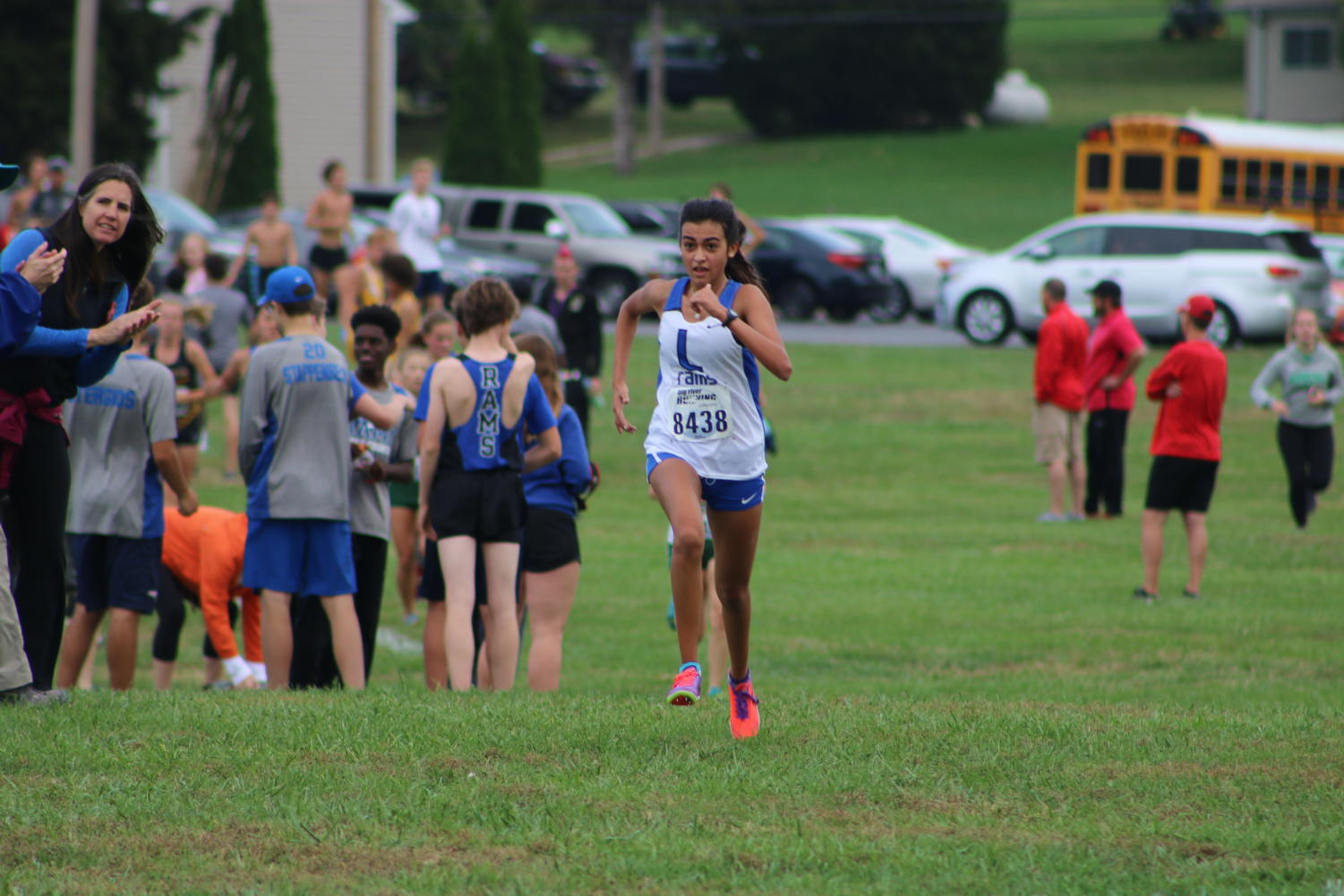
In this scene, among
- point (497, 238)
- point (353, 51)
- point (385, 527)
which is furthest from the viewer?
point (353, 51)

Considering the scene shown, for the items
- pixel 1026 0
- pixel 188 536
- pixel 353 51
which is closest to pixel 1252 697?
pixel 188 536

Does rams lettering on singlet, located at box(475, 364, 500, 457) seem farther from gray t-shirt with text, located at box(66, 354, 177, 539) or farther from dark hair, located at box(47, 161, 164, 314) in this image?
dark hair, located at box(47, 161, 164, 314)

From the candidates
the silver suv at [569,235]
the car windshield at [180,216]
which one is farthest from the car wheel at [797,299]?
the car windshield at [180,216]

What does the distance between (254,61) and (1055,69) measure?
5402 centimetres

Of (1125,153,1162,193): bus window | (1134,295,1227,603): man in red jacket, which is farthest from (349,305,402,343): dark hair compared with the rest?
(1125,153,1162,193): bus window

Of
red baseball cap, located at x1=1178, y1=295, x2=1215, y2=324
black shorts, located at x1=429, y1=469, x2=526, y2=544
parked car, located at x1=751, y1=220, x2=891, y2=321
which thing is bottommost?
black shorts, located at x1=429, y1=469, x2=526, y2=544

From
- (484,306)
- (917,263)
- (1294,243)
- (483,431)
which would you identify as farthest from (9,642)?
(917,263)

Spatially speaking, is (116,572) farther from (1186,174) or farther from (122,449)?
(1186,174)

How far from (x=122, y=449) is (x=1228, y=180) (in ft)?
94.8

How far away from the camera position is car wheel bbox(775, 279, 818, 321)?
3253cm

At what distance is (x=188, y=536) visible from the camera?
967 centimetres

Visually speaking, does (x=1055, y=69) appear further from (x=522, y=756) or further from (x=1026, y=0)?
(x=522, y=756)

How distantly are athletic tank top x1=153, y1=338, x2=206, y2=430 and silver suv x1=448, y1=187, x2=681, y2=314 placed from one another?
1833cm

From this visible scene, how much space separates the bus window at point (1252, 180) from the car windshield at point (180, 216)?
18923mm
